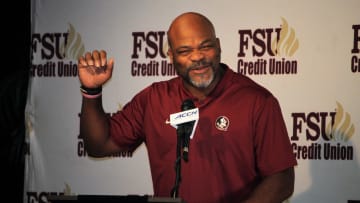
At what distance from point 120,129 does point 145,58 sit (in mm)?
566

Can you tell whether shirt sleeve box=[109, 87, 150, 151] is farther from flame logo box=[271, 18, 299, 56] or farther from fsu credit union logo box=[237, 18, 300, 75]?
flame logo box=[271, 18, 299, 56]

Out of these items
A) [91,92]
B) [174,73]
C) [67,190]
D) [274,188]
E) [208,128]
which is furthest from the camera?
[67,190]

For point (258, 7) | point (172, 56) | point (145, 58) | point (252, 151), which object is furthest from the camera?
point (145, 58)

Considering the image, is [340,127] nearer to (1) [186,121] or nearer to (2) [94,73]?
(1) [186,121]

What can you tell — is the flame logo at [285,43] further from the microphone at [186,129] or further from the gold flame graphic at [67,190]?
the gold flame graphic at [67,190]

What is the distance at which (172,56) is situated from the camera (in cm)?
295

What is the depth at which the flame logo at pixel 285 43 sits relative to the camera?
3.07 meters

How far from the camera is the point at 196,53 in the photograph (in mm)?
2803

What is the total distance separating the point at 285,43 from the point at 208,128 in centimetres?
72

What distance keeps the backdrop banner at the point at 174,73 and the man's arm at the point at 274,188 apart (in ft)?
1.28

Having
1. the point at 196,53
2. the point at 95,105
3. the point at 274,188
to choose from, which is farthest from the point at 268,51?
the point at 95,105

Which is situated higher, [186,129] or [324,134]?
[186,129]

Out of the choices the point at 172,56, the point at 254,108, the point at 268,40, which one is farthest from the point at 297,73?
the point at 172,56

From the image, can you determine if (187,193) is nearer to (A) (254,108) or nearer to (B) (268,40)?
(A) (254,108)
